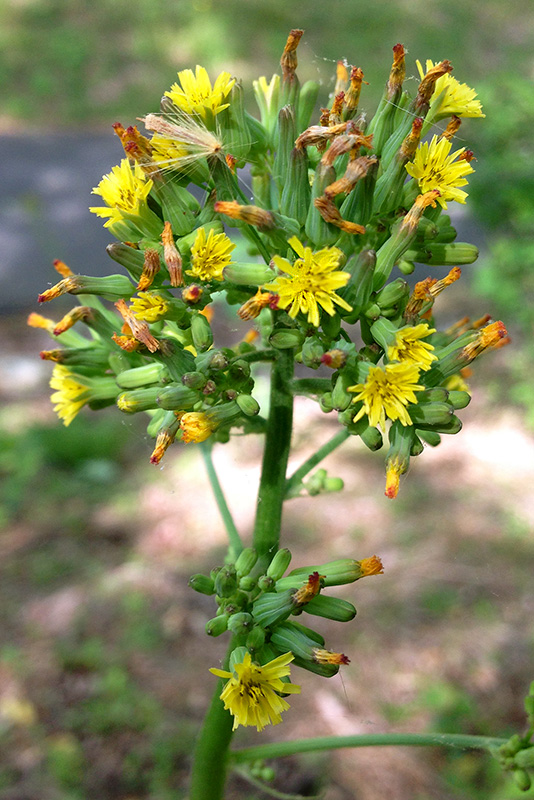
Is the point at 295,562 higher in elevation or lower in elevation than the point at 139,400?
lower

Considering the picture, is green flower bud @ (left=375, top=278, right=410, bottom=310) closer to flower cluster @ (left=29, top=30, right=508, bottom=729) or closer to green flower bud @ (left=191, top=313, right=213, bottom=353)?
flower cluster @ (left=29, top=30, right=508, bottom=729)

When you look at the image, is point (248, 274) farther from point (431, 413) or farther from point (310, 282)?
point (431, 413)

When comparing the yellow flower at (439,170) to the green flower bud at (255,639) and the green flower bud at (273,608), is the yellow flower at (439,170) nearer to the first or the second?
the green flower bud at (273,608)

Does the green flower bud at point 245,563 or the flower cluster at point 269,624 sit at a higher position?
the green flower bud at point 245,563

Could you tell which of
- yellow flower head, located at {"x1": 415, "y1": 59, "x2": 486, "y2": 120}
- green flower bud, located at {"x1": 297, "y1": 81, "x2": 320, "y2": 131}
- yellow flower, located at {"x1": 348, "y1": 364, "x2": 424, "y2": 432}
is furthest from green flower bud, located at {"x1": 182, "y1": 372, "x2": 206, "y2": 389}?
yellow flower head, located at {"x1": 415, "y1": 59, "x2": 486, "y2": 120}


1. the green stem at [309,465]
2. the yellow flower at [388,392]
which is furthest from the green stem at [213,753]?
the yellow flower at [388,392]

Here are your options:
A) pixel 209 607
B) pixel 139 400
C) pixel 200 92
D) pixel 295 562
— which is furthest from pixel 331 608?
pixel 295 562

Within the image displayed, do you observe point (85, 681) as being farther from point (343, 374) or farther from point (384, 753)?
point (343, 374)
